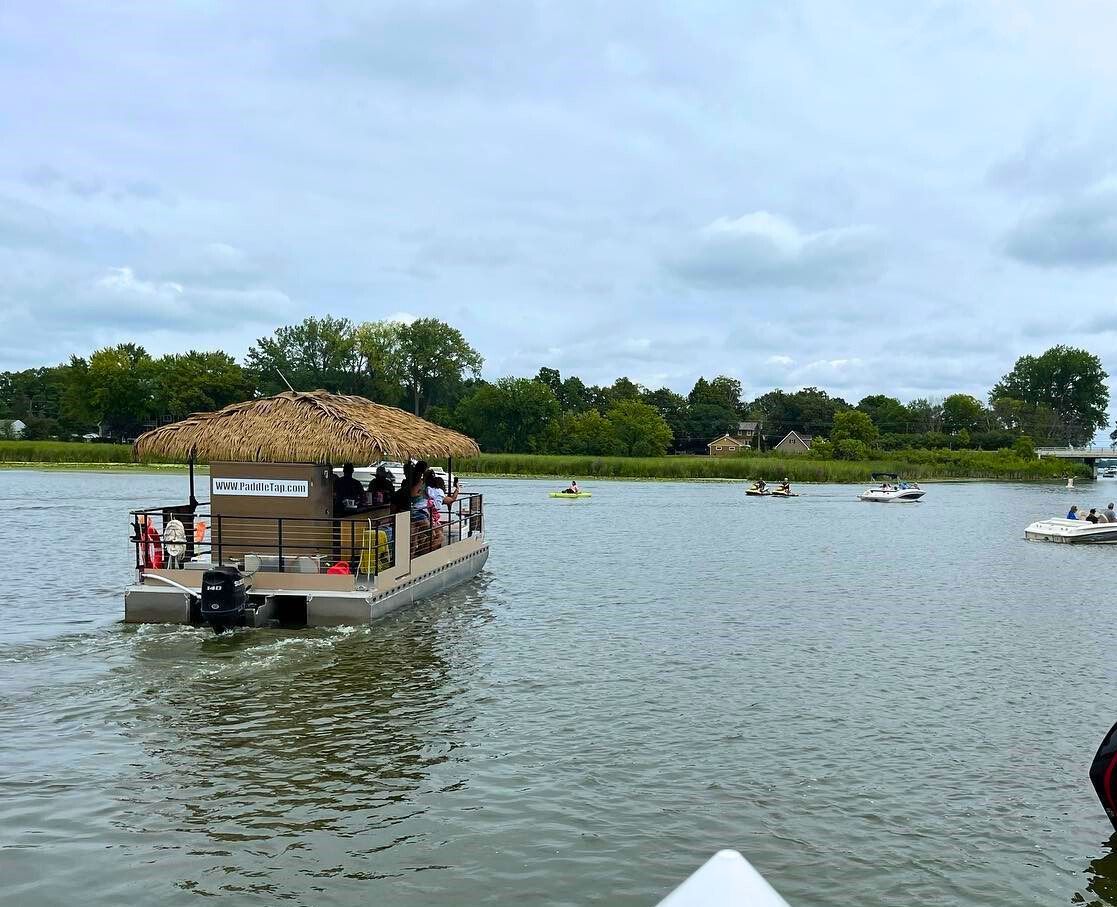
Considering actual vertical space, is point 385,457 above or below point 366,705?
above

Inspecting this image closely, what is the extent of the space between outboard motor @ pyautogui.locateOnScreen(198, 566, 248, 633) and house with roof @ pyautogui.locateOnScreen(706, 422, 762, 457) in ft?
496

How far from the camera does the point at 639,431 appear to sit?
149 meters

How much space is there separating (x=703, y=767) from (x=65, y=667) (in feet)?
33.1

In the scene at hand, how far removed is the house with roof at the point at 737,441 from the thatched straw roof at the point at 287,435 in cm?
14815

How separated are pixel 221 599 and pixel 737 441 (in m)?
166

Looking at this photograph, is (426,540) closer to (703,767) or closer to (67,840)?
(703,767)

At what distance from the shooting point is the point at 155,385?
131 m

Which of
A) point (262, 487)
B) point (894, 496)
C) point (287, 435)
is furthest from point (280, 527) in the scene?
point (894, 496)

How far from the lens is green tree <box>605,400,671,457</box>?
147750mm

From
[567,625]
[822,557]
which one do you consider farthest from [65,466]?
[567,625]

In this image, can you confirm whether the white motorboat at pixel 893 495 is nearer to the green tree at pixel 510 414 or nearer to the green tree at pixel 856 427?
the green tree at pixel 856 427

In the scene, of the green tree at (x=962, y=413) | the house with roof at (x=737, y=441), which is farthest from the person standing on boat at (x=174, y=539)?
the green tree at (x=962, y=413)

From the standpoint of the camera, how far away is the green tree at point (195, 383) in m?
124

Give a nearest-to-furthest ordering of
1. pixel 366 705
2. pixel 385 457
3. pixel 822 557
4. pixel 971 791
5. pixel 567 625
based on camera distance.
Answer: pixel 971 791, pixel 366 705, pixel 385 457, pixel 567 625, pixel 822 557
